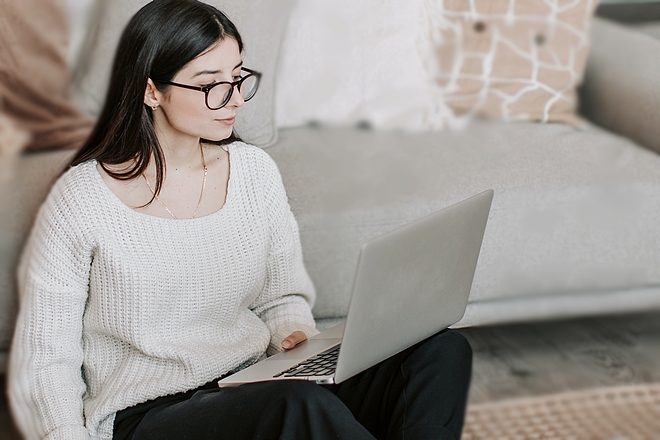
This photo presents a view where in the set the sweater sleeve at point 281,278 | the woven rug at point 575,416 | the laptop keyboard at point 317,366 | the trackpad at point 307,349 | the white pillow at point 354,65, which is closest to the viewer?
the laptop keyboard at point 317,366

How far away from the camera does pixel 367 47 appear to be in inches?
79.1

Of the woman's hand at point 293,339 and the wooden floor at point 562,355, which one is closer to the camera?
the woman's hand at point 293,339

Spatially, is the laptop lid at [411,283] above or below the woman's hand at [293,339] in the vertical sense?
above

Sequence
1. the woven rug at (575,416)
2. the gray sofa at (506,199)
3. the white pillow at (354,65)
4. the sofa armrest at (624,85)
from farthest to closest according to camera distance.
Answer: the sofa armrest at (624,85) < the white pillow at (354,65) < the gray sofa at (506,199) < the woven rug at (575,416)

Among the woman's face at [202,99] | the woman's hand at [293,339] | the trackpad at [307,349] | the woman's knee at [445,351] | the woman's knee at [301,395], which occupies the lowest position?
the woman's hand at [293,339]

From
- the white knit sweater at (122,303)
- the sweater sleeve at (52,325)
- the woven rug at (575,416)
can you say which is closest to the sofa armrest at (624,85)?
the woven rug at (575,416)

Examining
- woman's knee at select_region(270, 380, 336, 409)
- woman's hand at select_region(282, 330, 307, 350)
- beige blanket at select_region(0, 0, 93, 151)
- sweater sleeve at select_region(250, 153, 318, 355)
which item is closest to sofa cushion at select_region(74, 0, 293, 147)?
beige blanket at select_region(0, 0, 93, 151)

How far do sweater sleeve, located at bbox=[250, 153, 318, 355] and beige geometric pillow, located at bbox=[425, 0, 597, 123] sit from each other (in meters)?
0.90

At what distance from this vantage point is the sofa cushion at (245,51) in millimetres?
1757

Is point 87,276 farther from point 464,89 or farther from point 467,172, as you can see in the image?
point 464,89

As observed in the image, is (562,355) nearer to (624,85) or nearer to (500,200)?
(500,200)

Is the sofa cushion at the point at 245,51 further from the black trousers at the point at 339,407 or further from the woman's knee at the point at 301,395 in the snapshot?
the woman's knee at the point at 301,395

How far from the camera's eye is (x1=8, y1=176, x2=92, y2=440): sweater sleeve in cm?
114

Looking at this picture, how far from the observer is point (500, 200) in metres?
1.80
